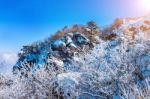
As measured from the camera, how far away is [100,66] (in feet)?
58.6

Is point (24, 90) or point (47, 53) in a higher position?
point (47, 53)

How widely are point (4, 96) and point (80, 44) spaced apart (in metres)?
13.5

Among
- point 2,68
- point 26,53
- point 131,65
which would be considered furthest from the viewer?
point 26,53

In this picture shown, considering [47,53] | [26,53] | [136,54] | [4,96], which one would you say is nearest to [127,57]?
[136,54]

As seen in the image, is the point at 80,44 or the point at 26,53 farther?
the point at 26,53

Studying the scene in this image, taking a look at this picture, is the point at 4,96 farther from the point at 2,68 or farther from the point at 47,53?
the point at 47,53

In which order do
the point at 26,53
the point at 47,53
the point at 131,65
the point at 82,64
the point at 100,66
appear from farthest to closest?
the point at 26,53, the point at 47,53, the point at 82,64, the point at 100,66, the point at 131,65

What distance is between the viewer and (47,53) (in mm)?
30641

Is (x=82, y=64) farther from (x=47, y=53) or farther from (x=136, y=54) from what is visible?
(x=47, y=53)

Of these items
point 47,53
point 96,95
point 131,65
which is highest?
point 47,53

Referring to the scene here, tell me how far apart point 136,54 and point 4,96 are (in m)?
8.25

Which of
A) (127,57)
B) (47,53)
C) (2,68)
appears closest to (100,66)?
(127,57)

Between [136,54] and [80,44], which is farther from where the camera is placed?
[80,44]

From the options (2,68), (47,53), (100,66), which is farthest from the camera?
(47,53)
